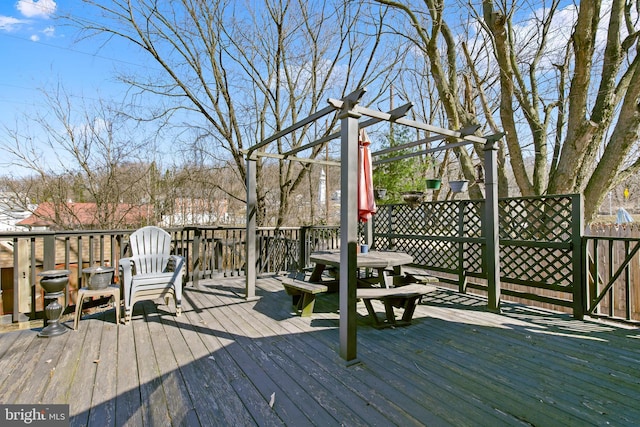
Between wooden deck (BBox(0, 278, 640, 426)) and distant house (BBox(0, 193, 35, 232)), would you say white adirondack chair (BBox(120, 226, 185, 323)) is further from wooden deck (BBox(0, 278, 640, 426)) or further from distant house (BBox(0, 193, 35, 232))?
distant house (BBox(0, 193, 35, 232))

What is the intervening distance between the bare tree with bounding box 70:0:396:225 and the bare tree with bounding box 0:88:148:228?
124 cm

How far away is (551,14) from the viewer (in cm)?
620

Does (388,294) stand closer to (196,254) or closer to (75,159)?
(196,254)

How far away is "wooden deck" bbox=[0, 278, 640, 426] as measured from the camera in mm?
1701

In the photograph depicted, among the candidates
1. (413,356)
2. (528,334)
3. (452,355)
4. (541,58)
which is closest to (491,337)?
(528,334)

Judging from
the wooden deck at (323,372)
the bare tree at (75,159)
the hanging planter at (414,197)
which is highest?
the bare tree at (75,159)

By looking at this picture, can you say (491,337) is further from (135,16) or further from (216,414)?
(135,16)

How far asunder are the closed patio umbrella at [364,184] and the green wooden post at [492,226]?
136cm

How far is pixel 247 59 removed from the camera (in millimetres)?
8305

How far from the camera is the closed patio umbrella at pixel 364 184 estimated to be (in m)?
3.14

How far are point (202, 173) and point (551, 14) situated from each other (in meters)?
9.13

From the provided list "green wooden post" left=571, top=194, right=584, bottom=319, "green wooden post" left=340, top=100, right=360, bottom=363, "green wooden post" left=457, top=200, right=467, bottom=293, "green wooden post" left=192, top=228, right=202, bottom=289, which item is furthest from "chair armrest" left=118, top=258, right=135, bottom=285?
"green wooden post" left=571, top=194, right=584, bottom=319

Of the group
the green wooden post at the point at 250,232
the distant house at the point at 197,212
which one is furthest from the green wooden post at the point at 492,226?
the distant house at the point at 197,212

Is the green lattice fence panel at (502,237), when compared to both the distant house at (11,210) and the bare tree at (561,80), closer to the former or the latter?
the bare tree at (561,80)
